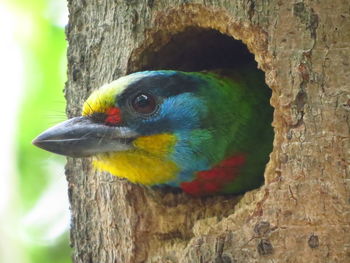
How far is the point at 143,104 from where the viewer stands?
345 centimetres

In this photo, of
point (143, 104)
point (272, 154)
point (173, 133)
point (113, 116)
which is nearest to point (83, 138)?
point (113, 116)

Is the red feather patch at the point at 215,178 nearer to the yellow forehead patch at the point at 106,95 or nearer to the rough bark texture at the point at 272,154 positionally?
the rough bark texture at the point at 272,154

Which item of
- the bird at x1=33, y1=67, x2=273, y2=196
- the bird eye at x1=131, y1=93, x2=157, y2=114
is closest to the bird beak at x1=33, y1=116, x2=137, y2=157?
the bird at x1=33, y1=67, x2=273, y2=196

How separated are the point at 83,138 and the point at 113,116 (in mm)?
212

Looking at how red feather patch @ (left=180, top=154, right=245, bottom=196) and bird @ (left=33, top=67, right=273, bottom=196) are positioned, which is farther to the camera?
red feather patch @ (left=180, top=154, right=245, bottom=196)

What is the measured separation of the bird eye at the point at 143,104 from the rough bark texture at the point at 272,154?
12.4 inches

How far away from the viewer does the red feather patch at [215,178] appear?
151 inches

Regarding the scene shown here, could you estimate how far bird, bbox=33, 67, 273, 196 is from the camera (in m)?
3.36

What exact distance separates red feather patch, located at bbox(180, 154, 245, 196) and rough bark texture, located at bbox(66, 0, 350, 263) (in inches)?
3.1

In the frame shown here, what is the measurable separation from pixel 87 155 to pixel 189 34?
1154mm

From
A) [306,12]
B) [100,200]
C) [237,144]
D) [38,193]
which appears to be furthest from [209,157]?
[38,193]

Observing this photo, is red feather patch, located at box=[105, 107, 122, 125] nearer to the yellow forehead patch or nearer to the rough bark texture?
the yellow forehead patch

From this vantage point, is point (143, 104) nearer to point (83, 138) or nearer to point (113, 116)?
point (113, 116)

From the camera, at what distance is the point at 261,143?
13.3ft
